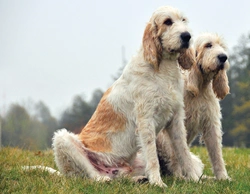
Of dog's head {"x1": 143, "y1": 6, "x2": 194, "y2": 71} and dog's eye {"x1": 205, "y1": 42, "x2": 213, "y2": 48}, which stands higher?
dog's head {"x1": 143, "y1": 6, "x2": 194, "y2": 71}

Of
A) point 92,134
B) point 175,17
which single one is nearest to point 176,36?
point 175,17

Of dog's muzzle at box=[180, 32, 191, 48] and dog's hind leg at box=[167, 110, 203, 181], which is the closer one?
dog's muzzle at box=[180, 32, 191, 48]

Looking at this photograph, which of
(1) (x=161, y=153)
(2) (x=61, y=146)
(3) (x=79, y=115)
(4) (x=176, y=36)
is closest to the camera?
(4) (x=176, y=36)

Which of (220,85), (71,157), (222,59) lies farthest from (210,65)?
(71,157)

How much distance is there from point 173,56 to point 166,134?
43.9 inches

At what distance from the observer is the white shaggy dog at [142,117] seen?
639 centimetres

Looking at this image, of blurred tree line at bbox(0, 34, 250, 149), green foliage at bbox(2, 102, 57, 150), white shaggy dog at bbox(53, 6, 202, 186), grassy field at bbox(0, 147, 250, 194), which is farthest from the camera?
blurred tree line at bbox(0, 34, 250, 149)

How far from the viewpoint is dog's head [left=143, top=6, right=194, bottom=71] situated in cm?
630

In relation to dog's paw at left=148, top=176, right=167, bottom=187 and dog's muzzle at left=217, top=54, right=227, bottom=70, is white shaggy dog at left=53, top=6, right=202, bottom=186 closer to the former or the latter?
dog's paw at left=148, top=176, right=167, bottom=187

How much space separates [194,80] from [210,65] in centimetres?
29

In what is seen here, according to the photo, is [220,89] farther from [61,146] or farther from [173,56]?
[61,146]

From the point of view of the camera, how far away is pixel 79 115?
159ft

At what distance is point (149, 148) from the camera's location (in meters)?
6.34

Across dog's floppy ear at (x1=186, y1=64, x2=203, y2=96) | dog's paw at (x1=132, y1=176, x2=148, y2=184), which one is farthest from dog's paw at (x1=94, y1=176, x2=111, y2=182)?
dog's floppy ear at (x1=186, y1=64, x2=203, y2=96)
